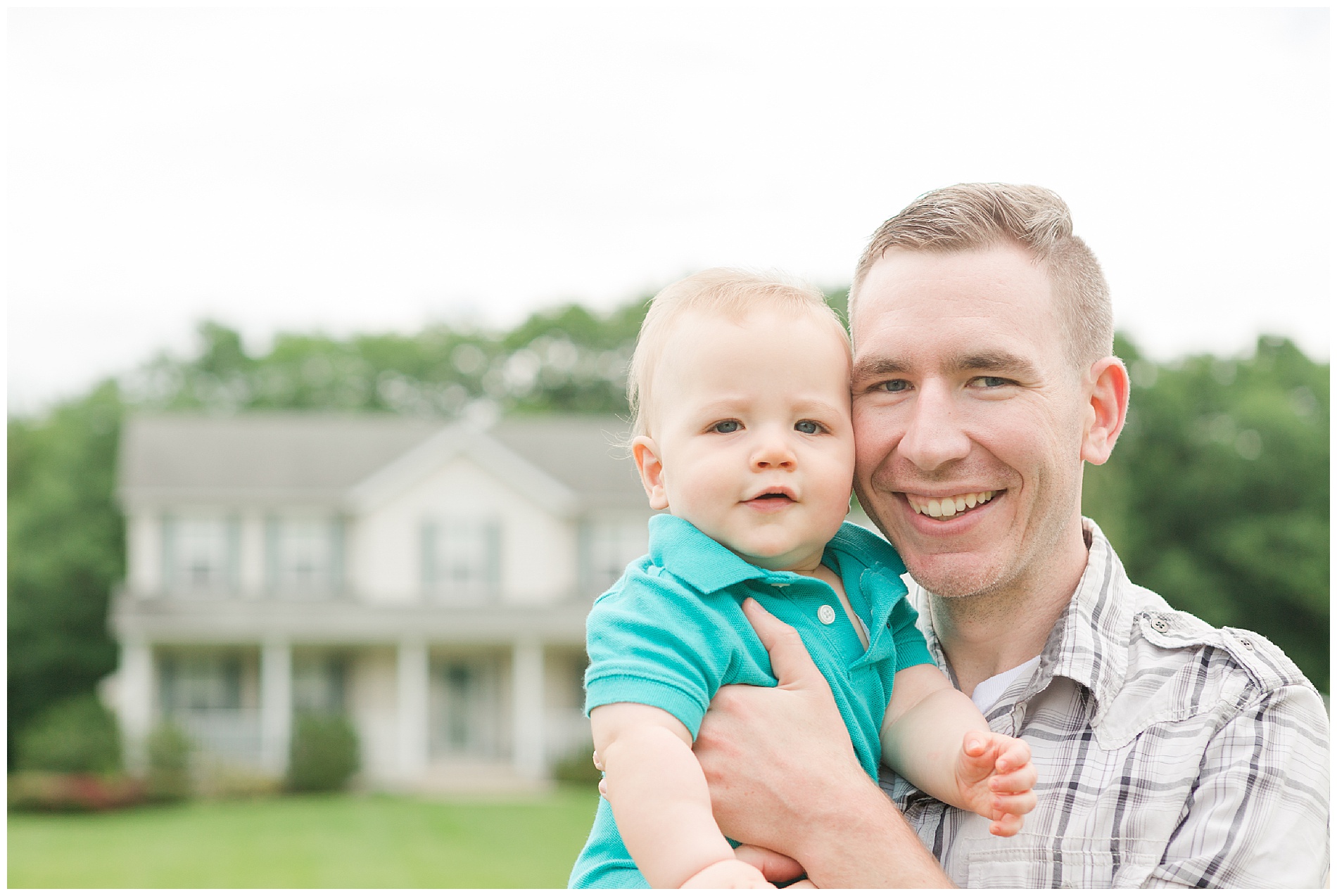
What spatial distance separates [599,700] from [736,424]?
696 millimetres

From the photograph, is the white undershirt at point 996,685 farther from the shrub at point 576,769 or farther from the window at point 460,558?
the window at point 460,558

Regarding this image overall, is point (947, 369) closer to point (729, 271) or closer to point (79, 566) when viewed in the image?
point (729, 271)

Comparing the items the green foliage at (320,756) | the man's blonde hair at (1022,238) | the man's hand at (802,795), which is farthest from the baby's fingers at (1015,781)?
the green foliage at (320,756)

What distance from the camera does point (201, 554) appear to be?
1134 inches

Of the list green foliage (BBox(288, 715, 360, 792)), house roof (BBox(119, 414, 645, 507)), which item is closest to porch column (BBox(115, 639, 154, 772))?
house roof (BBox(119, 414, 645, 507))

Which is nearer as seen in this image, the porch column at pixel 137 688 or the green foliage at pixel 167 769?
the green foliage at pixel 167 769

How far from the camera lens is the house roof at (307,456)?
28328 mm

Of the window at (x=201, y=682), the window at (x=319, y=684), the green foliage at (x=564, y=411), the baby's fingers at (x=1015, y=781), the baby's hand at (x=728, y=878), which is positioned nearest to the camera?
the baby's hand at (x=728, y=878)

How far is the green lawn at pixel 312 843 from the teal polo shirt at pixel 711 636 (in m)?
A: 15.6

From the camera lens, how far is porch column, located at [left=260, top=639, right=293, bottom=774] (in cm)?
2788

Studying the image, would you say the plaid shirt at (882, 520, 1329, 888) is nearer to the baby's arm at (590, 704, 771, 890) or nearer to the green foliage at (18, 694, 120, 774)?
the baby's arm at (590, 704, 771, 890)

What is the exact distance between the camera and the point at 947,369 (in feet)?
9.34

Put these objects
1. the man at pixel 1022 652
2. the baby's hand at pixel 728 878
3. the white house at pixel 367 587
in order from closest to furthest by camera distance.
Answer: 1. the baby's hand at pixel 728 878
2. the man at pixel 1022 652
3. the white house at pixel 367 587

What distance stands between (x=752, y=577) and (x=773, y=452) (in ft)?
0.88
